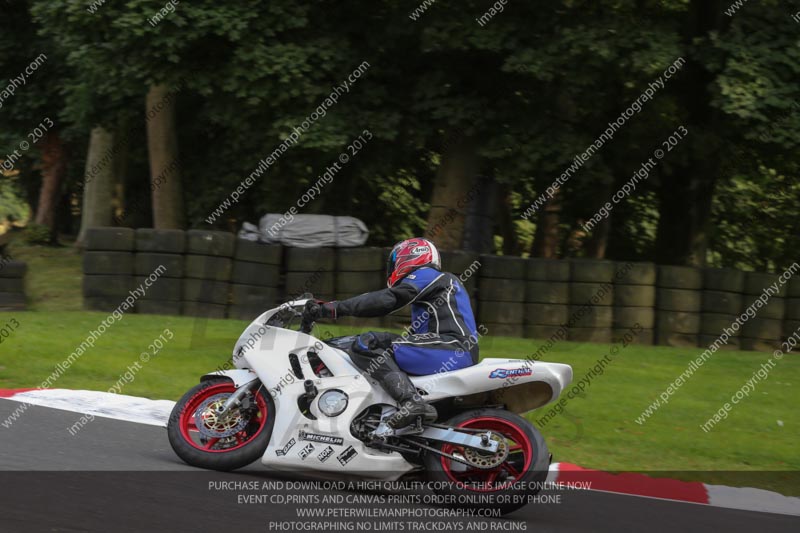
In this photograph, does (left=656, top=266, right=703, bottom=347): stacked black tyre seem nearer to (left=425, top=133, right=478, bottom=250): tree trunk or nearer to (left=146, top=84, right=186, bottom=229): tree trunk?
(left=425, top=133, right=478, bottom=250): tree trunk

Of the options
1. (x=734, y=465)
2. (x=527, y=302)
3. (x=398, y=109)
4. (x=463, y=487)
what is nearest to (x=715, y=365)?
(x=527, y=302)

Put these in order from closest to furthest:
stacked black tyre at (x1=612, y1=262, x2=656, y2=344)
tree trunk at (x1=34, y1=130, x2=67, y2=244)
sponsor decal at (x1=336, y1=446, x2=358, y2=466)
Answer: sponsor decal at (x1=336, y1=446, x2=358, y2=466) < stacked black tyre at (x1=612, y1=262, x2=656, y2=344) < tree trunk at (x1=34, y1=130, x2=67, y2=244)

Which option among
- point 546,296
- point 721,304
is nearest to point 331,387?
point 546,296

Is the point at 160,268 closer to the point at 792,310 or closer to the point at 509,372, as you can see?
the point at 792,310

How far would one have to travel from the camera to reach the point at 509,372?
23.0ft

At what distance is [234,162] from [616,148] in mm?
7332

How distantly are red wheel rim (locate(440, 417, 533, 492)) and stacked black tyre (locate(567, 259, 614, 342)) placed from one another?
8.65 metres

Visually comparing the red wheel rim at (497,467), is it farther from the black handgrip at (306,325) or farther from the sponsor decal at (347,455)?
the black handgrip at (306,325)

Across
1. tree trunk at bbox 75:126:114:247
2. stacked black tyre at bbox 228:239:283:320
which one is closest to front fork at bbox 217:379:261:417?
stacked black tyre at bbox 228:239:283:320

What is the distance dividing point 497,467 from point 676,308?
31.7 feet

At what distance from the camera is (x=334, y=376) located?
7.33 metres

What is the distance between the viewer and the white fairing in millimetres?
7031

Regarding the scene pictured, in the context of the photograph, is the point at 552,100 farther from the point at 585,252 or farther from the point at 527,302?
the point at 585,252

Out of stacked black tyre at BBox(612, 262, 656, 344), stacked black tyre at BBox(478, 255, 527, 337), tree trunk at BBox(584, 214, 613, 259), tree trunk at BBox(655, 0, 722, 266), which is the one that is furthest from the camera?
tree trunk at BBox(584, 214, 613, 259)
